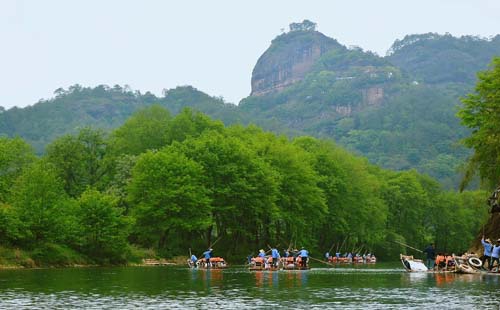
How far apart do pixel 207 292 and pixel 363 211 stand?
89272 mm

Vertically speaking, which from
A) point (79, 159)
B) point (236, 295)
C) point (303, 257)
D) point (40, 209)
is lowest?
point (236, 295)

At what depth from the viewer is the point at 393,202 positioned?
151 metres

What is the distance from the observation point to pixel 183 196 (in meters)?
92.9

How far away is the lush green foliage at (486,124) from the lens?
63.2 metres

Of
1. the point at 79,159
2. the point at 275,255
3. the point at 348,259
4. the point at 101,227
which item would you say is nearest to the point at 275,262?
the point at 275,255

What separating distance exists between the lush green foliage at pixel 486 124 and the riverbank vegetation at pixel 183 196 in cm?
1173

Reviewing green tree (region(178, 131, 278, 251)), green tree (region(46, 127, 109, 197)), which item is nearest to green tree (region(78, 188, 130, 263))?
green tree (region(178, 131, 278, 251))

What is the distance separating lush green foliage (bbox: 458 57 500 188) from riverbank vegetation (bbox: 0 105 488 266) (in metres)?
11.7

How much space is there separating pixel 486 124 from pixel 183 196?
4014cm

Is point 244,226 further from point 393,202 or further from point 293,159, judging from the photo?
point 393,202

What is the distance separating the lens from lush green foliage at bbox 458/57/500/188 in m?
63.2

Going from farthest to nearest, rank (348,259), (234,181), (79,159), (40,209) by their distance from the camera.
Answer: (348,259) < (79,159) < (234,181) < (40,209)

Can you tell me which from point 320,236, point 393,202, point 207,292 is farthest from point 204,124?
point 207,292

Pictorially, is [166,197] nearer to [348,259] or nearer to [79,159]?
[79,159]
